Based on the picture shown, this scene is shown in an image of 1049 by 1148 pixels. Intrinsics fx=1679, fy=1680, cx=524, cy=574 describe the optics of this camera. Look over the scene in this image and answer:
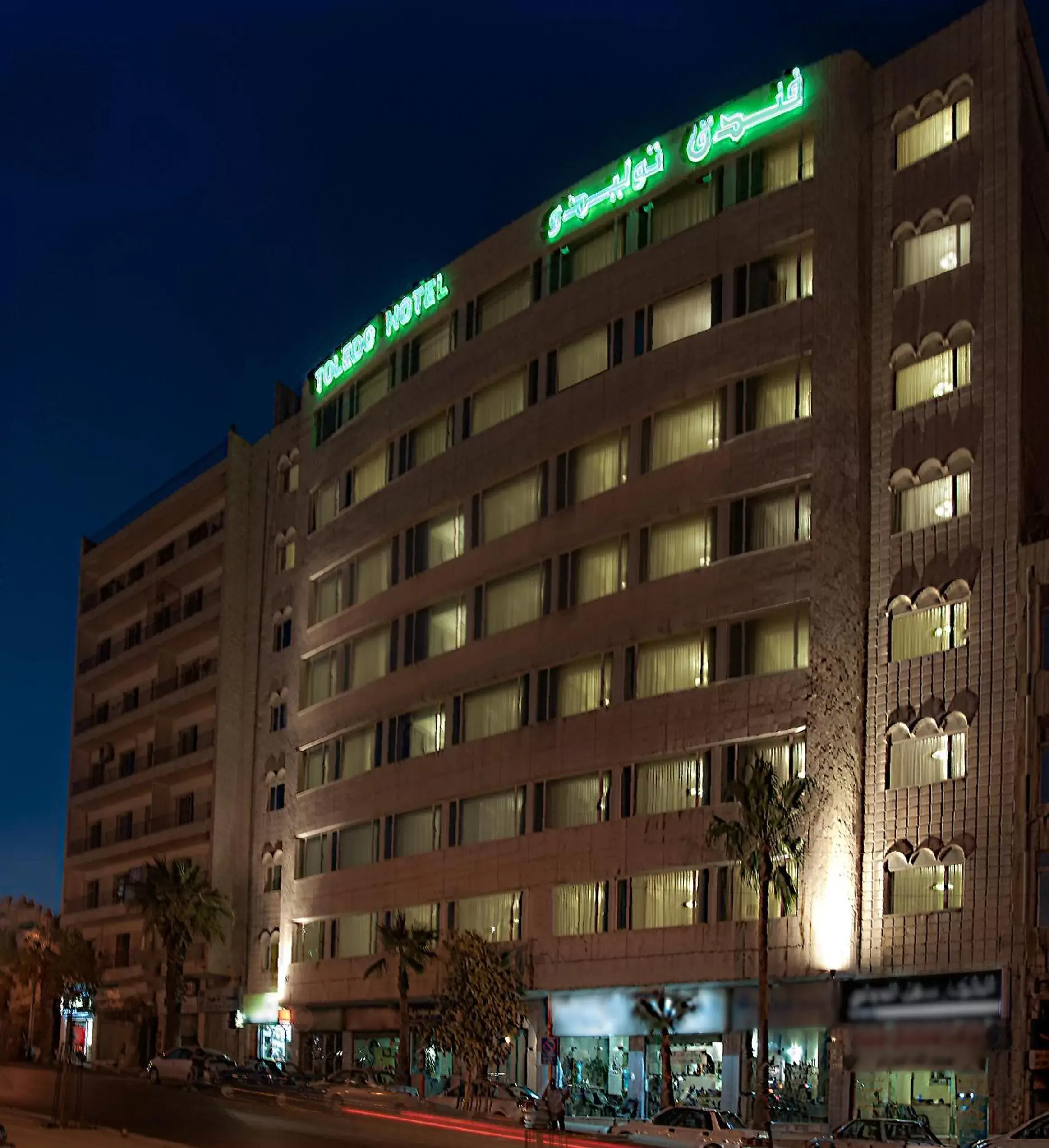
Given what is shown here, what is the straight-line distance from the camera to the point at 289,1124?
44.8 metres

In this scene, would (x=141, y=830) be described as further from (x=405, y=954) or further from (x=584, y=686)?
(x=584, y=686)

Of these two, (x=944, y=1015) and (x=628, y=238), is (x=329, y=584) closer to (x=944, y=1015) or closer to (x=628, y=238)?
(x=628, y=238)

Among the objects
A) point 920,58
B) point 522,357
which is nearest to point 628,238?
point 522,357

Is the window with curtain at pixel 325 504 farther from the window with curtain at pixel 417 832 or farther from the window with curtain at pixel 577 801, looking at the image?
the window with curtain at pixel 577 801

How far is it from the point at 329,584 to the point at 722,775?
1204 inches

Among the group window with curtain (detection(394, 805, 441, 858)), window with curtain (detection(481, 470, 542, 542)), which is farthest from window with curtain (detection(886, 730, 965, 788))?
window with curtain (detection(394, 805, 441, 858))

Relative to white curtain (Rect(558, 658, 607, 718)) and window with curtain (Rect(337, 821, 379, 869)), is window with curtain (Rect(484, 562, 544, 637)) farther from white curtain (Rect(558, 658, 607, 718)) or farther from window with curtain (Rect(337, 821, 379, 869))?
window with curtain (Rect(337, 821, 379, 869))


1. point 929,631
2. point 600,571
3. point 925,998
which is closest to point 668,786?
point 600,571

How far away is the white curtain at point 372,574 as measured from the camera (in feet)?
258

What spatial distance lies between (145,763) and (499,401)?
130ft

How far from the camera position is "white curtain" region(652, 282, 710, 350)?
209 feet

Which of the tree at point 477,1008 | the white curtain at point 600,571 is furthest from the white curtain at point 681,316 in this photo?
the tree at point 477,1008

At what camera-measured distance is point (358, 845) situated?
7700 cm

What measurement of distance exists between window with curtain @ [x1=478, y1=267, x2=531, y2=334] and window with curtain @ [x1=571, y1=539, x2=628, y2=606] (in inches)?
488
